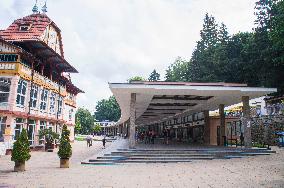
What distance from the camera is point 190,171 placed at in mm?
11211

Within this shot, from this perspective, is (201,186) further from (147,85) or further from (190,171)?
(147,85)

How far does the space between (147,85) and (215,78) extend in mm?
33237

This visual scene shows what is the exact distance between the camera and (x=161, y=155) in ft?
50.8

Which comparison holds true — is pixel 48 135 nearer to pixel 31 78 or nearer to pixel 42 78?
pixel 42 78

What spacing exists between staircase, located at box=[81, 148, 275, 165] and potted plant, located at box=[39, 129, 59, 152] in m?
12.3

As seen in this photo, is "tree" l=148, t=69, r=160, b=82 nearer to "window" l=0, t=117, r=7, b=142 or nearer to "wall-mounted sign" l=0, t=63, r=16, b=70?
"wall-mounted sign" l=0, t=63, r=16, b=70

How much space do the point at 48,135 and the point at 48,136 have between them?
0.17 meters

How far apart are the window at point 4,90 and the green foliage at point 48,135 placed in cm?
470

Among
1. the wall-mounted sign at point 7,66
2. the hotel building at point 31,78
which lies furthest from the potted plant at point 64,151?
the wall-mounted sign at point 7,66

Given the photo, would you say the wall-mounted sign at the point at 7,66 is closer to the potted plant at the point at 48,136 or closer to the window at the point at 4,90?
the window at the point at 4,90

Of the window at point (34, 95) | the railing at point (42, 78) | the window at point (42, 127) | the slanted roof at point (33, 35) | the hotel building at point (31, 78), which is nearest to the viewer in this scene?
the hotel building at point (31, 78)

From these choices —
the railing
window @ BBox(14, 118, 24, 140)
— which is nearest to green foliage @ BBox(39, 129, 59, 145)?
window @ BBox(14, 118, 24, 140)

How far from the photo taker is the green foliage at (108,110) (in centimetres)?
11209

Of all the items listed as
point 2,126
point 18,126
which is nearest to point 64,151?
point 2,126
